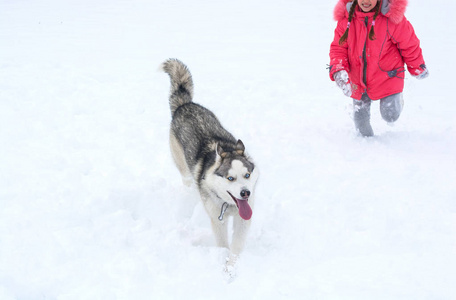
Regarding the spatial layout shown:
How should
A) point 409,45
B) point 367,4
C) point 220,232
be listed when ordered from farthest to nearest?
point 409,45, point 367,4, point 220,232

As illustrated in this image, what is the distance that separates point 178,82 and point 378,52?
8.14 ft

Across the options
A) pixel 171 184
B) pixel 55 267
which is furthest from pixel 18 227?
pixel 171 184

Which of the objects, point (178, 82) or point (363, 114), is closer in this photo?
point (178, 82)

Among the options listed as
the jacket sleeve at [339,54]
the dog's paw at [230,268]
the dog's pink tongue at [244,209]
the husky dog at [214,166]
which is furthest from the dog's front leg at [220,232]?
the jacket sleeve at [339,54]

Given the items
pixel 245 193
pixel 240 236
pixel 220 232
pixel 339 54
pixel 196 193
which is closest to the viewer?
pixel 245 193

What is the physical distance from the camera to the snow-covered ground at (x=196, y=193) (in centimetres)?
286

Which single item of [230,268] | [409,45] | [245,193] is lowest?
[230,268]

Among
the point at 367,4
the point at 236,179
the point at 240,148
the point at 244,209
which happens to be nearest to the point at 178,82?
the point at 240,148

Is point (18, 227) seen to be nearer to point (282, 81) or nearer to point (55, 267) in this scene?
point (55, 267)

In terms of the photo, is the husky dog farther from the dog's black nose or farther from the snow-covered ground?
the snow-covered ground

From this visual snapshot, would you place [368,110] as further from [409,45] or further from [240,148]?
[240,148]

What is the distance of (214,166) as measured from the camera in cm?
333

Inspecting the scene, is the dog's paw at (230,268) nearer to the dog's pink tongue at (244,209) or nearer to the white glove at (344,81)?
the dog's pink tongue at (244,209)

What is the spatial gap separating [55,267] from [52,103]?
3.97 meters
